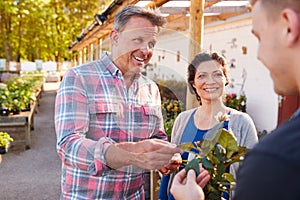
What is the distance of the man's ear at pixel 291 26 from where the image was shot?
0.67 meters

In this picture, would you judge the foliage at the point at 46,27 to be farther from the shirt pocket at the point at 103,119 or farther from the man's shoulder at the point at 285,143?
the man's shoulder at the point at 285,143

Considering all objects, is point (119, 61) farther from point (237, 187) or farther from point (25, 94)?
point (25, 94)

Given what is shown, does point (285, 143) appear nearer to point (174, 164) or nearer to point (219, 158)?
point (219, 158)

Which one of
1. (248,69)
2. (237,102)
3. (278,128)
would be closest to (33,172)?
(237,102)

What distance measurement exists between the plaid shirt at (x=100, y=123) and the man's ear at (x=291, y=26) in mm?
737

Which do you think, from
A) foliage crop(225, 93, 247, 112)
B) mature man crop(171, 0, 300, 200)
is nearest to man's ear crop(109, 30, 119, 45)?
mature man crop(171, 0, 300, 200)

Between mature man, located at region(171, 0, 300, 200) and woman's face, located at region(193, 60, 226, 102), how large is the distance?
1.97 feet

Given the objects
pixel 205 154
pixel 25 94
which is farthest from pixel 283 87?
pixel 25 94

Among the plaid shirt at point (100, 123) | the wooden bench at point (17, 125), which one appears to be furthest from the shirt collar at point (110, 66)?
the wooden bench at point (17, 125)

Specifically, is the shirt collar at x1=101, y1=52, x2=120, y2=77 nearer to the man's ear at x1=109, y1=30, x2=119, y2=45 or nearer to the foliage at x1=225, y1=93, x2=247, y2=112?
the man's ear at x1=109, y1=30, x2=119, y2=45

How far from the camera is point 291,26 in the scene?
675 millimetres

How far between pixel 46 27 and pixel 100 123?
24100 millimetres

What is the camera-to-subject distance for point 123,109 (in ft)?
4.57

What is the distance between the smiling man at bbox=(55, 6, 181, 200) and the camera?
1.31 metres
